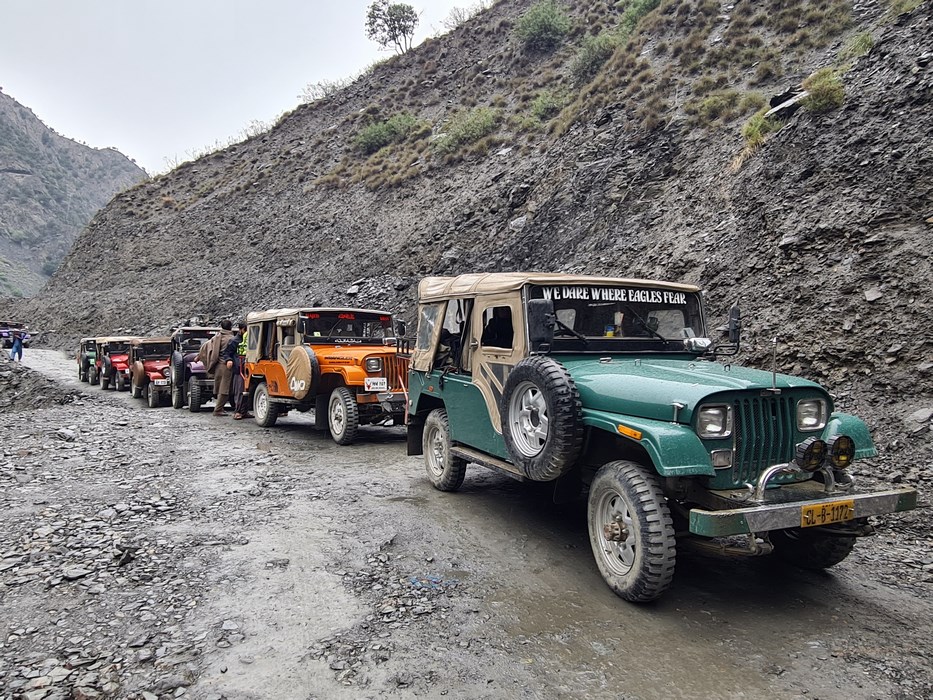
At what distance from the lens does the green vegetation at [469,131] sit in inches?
935

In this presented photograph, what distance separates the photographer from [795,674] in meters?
3.13

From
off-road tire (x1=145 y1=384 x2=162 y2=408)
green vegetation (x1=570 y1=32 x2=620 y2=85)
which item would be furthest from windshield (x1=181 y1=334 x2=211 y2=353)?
green vegetation (x1=570 y1=32 x2=620 y2=85)

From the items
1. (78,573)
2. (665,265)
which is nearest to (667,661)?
(78,573)

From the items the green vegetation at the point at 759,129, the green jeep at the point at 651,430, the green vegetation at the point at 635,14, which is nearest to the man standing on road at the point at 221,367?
the green jeep at the point at 651,430

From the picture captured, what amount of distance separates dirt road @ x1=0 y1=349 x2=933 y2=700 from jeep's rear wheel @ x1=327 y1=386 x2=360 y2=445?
2573mm

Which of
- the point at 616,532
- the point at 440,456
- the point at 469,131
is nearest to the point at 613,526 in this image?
the point at 616,532

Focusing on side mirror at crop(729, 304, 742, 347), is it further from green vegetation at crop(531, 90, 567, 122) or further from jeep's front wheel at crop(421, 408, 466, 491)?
green vegetation at crop(531, 90, 567, 122)

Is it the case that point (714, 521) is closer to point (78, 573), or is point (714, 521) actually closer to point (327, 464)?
point (78, 573)

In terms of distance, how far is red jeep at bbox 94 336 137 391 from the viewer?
1744 centimetres

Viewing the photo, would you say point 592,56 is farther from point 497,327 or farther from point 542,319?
point 542,319

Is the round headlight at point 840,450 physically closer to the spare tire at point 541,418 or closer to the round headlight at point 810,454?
the round headlight at point 810,454

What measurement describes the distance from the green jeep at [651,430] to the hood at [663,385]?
0.01m

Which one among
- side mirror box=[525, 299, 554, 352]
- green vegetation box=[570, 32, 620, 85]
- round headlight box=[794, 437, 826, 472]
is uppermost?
green vegetation box=[570, 32, 620, 85]

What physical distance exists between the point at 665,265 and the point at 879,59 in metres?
4.84
